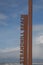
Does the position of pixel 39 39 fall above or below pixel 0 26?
below

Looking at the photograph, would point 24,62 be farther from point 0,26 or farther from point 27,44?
point 0,26

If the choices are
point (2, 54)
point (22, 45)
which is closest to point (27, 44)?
point (22, 45)

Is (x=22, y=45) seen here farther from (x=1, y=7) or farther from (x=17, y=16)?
(x=1, y=7)

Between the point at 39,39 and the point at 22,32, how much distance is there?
41 cm

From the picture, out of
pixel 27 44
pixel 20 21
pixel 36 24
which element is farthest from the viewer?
pixel 36 24

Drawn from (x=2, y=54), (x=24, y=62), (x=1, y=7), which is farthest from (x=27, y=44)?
(x=1, y=7)

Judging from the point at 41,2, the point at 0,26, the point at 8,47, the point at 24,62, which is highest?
the point at 41,2

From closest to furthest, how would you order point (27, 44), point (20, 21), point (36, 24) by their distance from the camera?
point (27, 44), point (20, 21), point (36, 24)

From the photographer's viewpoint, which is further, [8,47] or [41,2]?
[41,2]

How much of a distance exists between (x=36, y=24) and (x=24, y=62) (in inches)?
30.3

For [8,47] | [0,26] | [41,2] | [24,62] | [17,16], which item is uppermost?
[41,2]

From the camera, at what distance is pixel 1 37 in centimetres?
290

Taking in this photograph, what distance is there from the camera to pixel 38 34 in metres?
2.97

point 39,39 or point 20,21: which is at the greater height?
point 20,21
